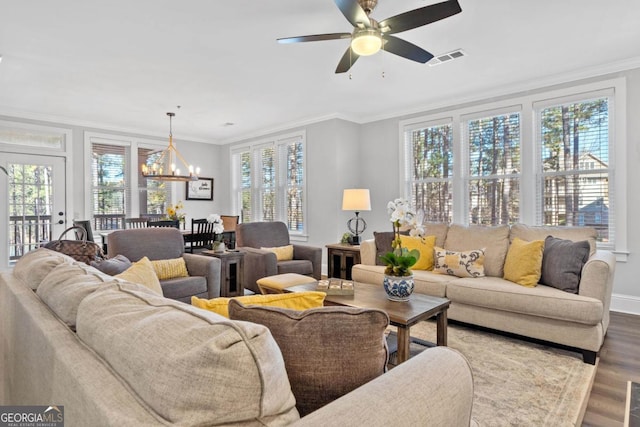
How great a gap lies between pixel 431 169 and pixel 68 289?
15.3 ft

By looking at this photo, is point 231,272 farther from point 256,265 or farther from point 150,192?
point 150,192

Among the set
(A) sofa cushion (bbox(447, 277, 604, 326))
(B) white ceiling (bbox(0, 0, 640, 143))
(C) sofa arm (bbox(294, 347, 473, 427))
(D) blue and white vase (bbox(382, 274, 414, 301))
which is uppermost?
(B) white ceiling (bbox(0, 0, 640, 143))

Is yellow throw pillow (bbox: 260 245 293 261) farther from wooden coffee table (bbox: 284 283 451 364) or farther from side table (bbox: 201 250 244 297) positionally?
wooden coffee table (bbox: 284 283 451 364)

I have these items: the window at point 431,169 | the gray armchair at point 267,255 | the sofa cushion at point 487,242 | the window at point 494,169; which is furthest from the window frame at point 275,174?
the sofa cushion at point 487,242

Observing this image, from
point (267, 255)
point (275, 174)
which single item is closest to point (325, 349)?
point (267, 255)

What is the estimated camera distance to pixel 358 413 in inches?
26.5

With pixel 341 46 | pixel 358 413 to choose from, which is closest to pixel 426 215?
pixel 341 46

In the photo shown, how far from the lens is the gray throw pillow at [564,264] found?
9.24ft

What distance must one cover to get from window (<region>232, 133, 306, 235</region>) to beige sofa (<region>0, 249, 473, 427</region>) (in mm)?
5112

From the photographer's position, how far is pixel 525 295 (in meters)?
2.78

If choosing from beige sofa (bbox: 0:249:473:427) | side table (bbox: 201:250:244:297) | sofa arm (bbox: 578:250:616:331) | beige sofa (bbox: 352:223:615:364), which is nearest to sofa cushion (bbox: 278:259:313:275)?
side table (bbox: 201:250:244:297)

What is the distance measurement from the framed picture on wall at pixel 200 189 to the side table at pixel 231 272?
337 cm

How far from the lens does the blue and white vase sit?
2.49 meters

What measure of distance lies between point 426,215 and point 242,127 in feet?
11.9
